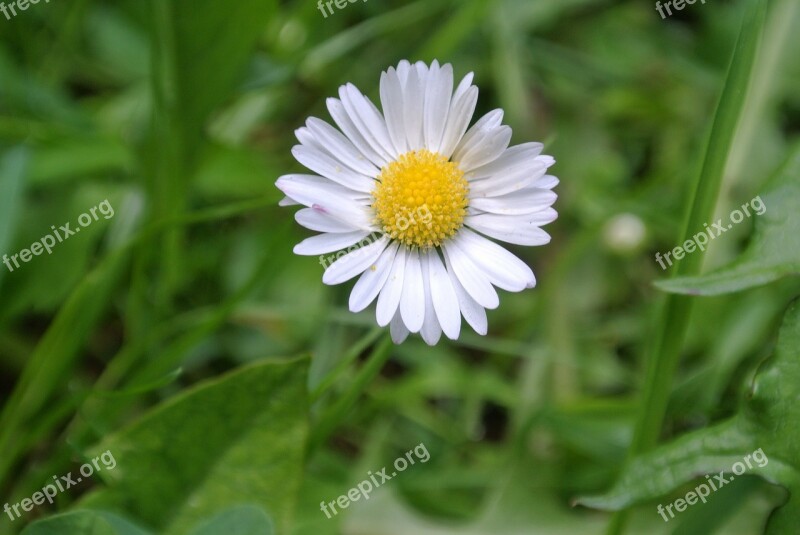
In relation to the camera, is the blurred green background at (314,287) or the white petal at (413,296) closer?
the white petal at (413,296)

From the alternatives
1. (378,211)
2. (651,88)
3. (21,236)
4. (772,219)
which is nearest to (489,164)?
(378,211)

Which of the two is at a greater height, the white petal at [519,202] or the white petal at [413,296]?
the white petal at [519,202]

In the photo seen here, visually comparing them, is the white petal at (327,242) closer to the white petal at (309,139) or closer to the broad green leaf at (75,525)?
the white petal at (309,139)

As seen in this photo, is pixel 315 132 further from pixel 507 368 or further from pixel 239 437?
pixel 507 368

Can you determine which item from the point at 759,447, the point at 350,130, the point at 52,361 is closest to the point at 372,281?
the point at 350,130

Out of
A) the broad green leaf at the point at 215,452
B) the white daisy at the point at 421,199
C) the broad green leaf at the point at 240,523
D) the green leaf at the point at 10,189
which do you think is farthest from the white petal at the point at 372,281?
the green leaf at the point at 10,189

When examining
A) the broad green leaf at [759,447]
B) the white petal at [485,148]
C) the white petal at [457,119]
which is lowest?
the broad green leaf at [759,447]
